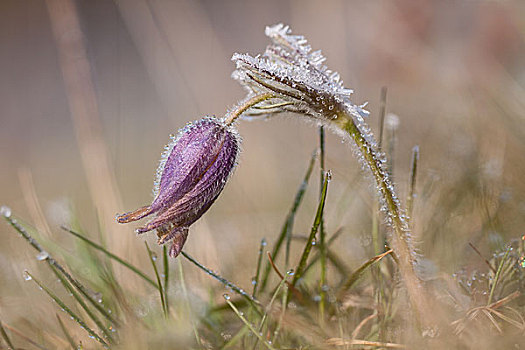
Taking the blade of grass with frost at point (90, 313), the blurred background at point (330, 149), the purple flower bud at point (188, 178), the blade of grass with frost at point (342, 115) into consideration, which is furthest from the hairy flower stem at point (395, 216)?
the blade of grass with frost at point (90, 313)

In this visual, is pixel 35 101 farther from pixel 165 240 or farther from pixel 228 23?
pixel 165 240

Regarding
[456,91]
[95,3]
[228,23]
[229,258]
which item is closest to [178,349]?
[229,258]

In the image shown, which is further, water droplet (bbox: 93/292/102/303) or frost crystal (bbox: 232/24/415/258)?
water droplet (bbox: 93/292/102/303)

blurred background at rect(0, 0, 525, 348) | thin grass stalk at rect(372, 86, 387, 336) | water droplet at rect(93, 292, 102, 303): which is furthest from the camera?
blurred background at rect(0, 0, 525, 348)

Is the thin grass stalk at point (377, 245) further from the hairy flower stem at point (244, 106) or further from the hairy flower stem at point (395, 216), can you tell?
the hairy flower stem at point (244, 106)

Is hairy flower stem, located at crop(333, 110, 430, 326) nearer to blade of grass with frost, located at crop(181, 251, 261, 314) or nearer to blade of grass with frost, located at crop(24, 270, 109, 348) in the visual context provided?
blade of grass with frost, located at crop(181, 251, 261, 314)

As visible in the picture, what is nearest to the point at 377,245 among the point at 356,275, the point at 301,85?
the point at 356,275

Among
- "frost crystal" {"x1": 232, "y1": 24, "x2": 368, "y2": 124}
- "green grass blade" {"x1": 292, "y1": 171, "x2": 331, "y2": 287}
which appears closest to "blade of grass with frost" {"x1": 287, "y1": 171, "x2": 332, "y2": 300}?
"green grass blade" {"x1": 292, "y1": 171, "x2": 331, "y2": 287}

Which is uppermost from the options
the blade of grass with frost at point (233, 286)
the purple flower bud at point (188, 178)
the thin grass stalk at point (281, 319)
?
the purple flower bud at point (188, 178)
